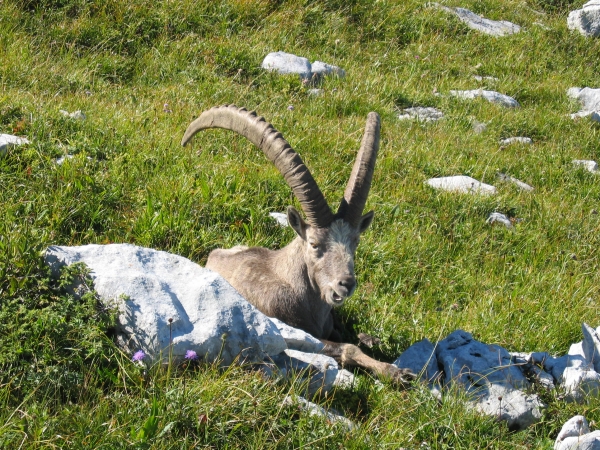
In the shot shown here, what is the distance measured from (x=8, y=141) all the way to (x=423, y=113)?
321 inches

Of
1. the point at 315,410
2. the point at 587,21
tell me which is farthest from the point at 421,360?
the point at 587,21

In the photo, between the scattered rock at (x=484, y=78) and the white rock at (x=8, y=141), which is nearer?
the white rock at (x=8, y=141)

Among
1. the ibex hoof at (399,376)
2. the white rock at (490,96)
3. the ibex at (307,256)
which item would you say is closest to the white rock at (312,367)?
the ibex hoof at (399,376)

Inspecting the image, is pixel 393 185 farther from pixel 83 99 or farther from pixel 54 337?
pixel 54 337

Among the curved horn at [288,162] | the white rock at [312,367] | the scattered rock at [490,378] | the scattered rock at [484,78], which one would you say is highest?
the curved horn at [288,162]

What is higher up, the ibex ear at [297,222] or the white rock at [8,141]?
the white rock at [8,141]

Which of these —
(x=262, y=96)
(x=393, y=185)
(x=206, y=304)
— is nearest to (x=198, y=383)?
(x=206, y=304)

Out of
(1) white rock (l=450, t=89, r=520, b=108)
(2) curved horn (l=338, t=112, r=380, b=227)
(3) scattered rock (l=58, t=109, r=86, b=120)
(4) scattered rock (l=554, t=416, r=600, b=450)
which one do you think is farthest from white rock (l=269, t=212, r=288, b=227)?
(1) white rock (l=450, t=89, r=520, b=108)

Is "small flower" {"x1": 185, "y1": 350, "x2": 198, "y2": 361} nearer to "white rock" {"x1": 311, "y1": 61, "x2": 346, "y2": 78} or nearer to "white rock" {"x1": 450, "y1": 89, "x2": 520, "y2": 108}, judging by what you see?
"white rock" {"x1": 311, "y1": 61, "x2": 346, "y2": 78}

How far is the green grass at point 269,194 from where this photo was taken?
15.6 feet

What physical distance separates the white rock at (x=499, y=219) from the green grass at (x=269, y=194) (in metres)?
0.15

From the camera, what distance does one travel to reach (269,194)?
29.9ft

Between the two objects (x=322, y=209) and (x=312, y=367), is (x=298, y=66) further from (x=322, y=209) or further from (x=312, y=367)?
(x=312, y=367)

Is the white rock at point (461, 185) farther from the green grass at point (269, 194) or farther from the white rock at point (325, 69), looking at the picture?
the white rock at point (325, 69)
